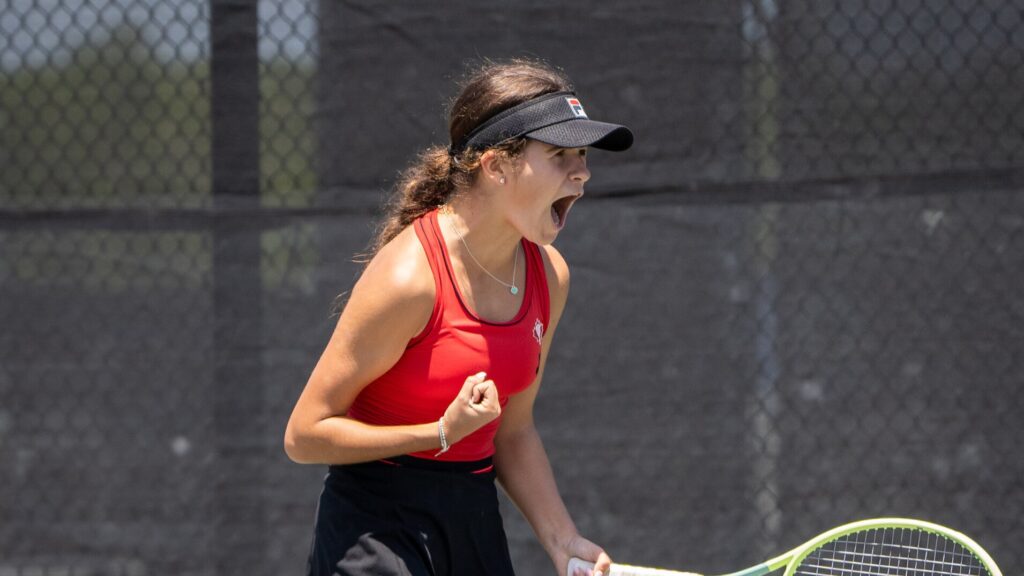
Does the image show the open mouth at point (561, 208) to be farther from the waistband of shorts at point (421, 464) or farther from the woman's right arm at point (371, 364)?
the waistband of shorts at point (421, 464)

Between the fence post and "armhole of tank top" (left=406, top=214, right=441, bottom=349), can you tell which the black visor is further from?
the fence post

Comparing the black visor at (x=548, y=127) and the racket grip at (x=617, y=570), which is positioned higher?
the black visor at (x=548, y=127)

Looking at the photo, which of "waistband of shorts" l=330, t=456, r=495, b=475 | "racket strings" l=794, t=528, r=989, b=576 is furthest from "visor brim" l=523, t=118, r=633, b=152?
"racket strings" l=794, t=528, r=989, b=576

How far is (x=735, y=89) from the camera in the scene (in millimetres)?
3250

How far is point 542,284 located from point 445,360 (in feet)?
0.92

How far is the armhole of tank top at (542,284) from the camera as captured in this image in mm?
2123

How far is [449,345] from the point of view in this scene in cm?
193

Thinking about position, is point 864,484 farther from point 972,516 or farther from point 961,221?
point 961,221

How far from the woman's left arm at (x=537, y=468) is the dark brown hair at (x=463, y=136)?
0.78ft

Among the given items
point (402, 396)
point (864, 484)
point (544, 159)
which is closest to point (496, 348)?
point (402, 396)

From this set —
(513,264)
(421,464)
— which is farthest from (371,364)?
(513,264)

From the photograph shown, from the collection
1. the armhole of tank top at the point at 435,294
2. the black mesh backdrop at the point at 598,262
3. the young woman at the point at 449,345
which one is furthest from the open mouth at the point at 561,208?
the black mesh backdrop at the point at 598,262

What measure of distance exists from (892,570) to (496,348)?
1640 millimetres

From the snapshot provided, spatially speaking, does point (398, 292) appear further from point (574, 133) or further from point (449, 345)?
point (574, 133)
